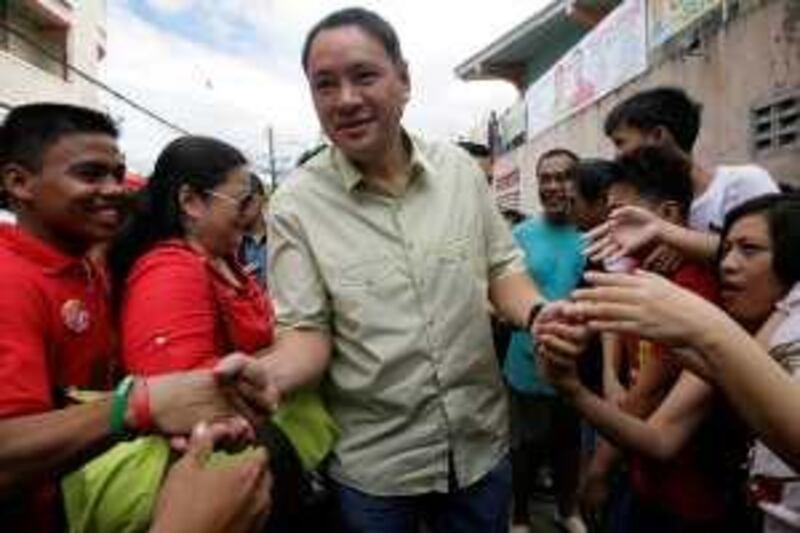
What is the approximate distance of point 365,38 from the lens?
2594 millimetres

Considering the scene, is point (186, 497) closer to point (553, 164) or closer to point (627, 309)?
point (627, 309)

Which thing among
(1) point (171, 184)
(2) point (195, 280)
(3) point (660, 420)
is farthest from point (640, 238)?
(1) point (171, 184)

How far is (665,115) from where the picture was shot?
3928 mm

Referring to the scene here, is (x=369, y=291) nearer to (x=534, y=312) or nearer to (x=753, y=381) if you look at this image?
(x=534, y=312)

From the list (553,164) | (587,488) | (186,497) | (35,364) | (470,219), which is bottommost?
(587,488)

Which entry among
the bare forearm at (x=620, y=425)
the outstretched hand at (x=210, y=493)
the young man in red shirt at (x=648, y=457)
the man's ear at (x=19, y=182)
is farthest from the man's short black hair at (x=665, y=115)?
the outstretched hand at (x=210, y=493)

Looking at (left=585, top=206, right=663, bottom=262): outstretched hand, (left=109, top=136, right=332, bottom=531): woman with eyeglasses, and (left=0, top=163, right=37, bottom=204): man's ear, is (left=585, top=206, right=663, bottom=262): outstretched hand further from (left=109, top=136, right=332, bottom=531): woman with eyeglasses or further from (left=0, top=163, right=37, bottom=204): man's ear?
(left=0, top=163, right=37, bottom=204): man's ear

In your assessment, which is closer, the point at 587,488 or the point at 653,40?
the point at 587,488

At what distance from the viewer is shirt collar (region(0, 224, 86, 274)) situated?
2.17 meters

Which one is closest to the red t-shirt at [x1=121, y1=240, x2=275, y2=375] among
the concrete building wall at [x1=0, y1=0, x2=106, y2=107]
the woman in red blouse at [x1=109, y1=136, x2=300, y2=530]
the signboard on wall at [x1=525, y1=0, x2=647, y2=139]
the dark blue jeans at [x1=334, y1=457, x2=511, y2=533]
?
the woman in red blouse at [x1=109, y1=136, x2=300, y2=530]

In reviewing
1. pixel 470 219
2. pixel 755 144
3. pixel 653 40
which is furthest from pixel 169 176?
pixel 653 40

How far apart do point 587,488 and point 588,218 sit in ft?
6.66

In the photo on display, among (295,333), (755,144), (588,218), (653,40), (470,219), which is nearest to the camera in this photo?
(295,333)

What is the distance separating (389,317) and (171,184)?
822 mm
